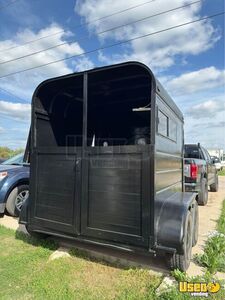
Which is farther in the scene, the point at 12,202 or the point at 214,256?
the point at 12,202

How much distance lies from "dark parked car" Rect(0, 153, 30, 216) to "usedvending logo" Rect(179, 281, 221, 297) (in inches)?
167

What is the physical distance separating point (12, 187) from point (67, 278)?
362 cm

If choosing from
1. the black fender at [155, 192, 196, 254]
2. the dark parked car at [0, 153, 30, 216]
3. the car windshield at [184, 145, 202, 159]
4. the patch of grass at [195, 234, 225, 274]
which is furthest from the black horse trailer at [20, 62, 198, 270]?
the car windshield at [184, 145, 202, 159]

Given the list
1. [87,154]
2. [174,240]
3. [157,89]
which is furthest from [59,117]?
[174,240]

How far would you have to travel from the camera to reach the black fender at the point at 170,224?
3.21 m

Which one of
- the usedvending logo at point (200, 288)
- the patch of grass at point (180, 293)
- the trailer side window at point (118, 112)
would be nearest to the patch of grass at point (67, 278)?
the patch of grass at point (180, 293)

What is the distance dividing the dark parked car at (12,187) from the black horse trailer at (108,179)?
2173 mm

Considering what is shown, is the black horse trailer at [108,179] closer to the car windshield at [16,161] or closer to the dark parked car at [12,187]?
the dark parked car at [12,187]

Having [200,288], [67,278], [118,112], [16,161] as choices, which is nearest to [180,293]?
[200,288]

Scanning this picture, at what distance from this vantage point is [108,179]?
141 inches

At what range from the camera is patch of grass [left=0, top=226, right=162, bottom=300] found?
3.06 m

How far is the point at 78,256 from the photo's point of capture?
13.5ft

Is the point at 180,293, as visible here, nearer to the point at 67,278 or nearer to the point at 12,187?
the point at 67,278

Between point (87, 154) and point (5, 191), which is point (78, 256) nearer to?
point (87, 154)
